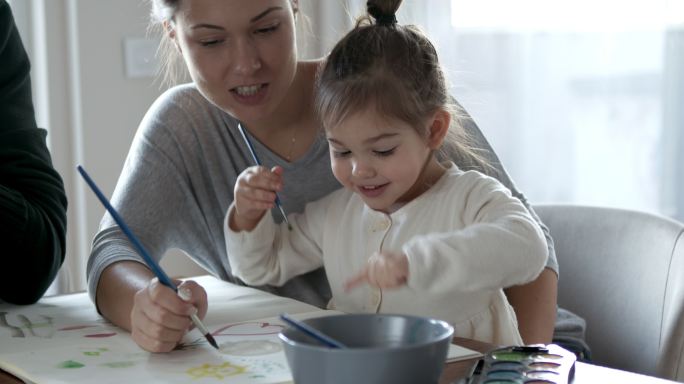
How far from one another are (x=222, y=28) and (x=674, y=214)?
56.0 inches

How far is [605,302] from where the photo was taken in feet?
5.15

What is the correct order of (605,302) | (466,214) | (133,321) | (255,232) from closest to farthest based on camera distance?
(133,321), (466,214), (255,232), (605,302)

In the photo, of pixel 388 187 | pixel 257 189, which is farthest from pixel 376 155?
pixel 257 189

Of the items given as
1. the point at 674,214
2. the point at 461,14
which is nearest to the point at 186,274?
the point at 461,14

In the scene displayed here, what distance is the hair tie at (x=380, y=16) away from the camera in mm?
1402

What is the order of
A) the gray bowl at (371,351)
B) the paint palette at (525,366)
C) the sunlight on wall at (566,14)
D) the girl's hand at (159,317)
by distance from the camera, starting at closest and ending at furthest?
the gray bowl at (371,351), the paint palette at (525,366), the girl's hand at (159,317), the sunlight on wall at (566,14)

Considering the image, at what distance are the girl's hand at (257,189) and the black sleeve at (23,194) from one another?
0.28 metres

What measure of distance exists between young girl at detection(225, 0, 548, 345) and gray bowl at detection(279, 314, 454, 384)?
358 mm

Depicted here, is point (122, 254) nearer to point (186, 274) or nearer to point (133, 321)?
point (133, 321)

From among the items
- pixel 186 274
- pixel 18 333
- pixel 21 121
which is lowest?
pixel 186 274

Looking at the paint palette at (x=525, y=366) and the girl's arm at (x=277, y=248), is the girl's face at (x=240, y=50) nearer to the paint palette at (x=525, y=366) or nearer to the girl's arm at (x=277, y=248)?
the girl's arm at (x=277, y=248)

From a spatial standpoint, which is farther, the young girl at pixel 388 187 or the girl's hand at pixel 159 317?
the young girl at pixel 388 187

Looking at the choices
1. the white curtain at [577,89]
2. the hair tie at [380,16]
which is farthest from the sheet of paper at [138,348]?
the white curtain at [577,89]

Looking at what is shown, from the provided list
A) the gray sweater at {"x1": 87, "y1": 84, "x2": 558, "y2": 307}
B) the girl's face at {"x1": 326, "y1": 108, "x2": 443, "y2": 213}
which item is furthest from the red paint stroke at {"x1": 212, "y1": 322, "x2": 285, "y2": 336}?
the gray sweater at {"x1": 87, "y1": 84, "x2": 558, "y2": 307}
